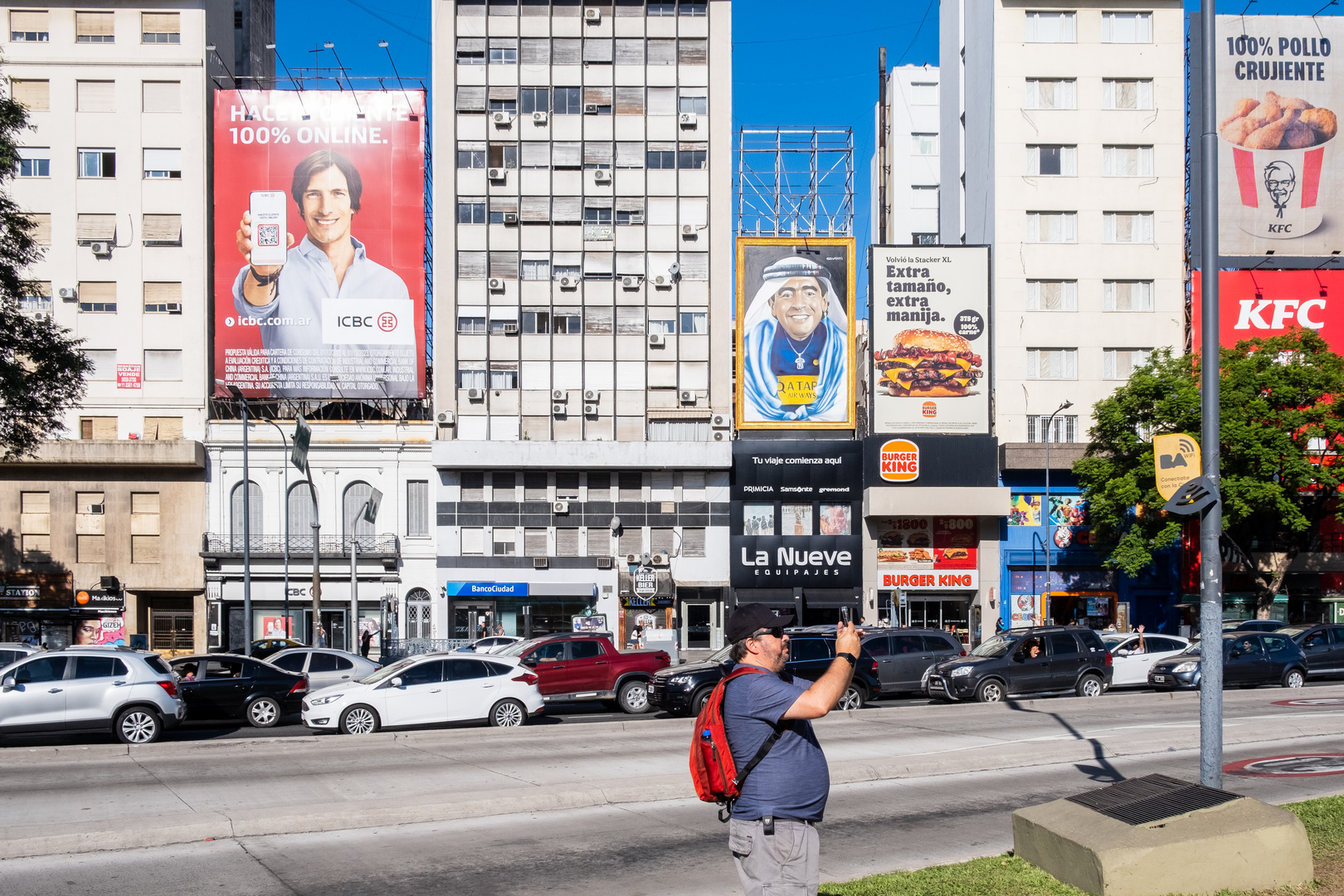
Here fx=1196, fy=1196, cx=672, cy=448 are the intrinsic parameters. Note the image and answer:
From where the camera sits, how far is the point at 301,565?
46344 millimetres

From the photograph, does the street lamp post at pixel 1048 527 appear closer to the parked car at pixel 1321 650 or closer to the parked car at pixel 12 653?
the parked car at pixel 1321 650

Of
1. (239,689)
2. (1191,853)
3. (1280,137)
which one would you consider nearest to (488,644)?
(239,689)

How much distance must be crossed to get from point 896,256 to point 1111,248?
917 centimetres

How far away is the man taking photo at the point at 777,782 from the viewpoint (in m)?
5.46

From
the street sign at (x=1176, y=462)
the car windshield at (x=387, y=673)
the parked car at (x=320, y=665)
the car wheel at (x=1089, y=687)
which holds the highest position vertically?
the street sign at (x=1176, y=462)

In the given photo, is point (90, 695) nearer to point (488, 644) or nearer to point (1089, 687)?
point (488, 644)

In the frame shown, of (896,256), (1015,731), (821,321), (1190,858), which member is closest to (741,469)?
(821,321)

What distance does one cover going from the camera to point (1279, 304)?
4847 centimetres

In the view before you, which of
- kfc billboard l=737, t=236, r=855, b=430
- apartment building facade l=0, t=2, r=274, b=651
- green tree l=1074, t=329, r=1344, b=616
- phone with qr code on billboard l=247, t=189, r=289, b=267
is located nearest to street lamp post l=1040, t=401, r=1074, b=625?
green tree l=1074, t=329, r=1344, b=616

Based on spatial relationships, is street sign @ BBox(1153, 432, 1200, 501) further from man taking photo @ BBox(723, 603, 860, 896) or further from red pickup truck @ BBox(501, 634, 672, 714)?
red pickup truck @ BBox(501, 634, 672, 714)

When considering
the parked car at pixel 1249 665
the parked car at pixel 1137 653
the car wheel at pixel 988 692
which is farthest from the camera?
the parked car at pixel 1137 653

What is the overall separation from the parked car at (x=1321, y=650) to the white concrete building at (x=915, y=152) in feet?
128

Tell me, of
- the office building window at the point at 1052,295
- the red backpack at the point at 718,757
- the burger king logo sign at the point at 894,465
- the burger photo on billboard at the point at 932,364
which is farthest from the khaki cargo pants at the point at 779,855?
the office building window at the point at 1052,295

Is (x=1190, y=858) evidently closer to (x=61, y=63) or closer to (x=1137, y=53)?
(x=1137, y=53)
